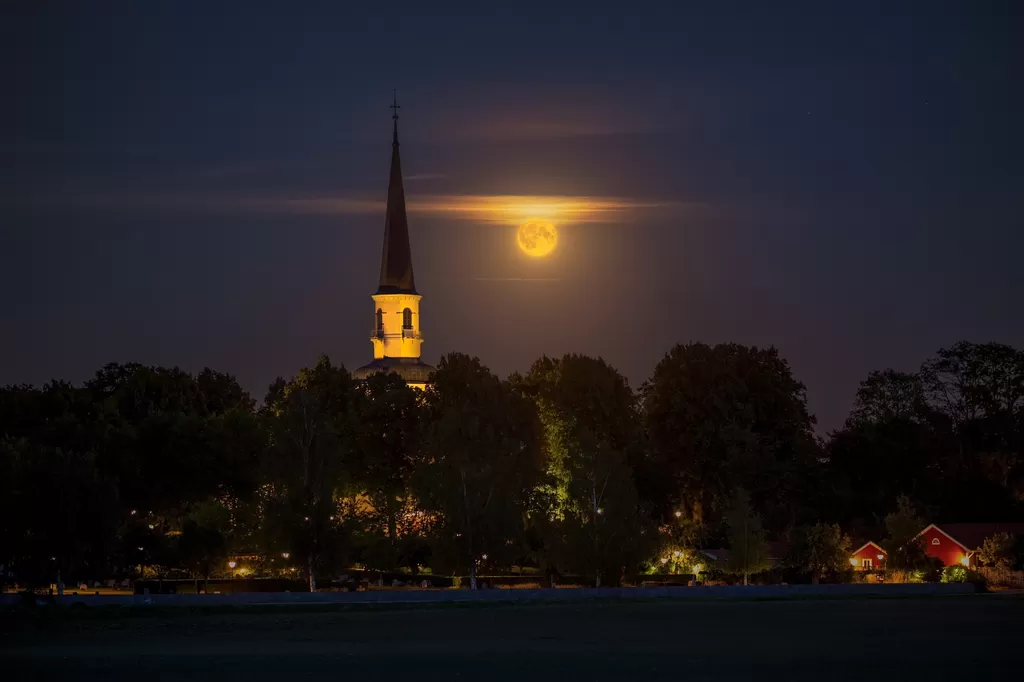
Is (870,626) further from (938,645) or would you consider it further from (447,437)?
(447,437)

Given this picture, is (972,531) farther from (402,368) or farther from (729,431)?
(402,368)

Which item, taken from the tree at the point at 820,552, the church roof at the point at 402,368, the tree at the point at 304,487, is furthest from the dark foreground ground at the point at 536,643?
the church roof at the point at 402,368

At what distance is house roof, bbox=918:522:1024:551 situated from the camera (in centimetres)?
10456

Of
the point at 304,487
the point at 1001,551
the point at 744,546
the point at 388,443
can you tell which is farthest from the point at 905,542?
the point at 304,487

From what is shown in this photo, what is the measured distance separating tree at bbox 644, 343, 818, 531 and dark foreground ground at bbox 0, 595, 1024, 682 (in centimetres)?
3767

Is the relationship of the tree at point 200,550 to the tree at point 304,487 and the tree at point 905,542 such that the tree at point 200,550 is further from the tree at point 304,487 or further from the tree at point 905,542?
the tree at point 905,542

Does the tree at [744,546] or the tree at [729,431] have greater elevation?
the tree at [729,431]

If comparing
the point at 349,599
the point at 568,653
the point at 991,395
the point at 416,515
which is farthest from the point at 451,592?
the point at 991,395

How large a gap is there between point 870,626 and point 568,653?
51.3 feet

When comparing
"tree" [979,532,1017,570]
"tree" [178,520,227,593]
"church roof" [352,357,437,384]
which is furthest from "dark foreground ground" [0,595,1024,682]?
"church roof" [352,357,437,384]

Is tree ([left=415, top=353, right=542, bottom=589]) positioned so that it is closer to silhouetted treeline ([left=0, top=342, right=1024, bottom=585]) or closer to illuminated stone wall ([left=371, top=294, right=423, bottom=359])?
silhouetted treeline ([left=0, top=342, right=1024, bottom=585])

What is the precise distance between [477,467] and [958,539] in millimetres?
28069

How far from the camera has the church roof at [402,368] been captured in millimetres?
176125

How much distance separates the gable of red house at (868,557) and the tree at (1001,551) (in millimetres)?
9427
